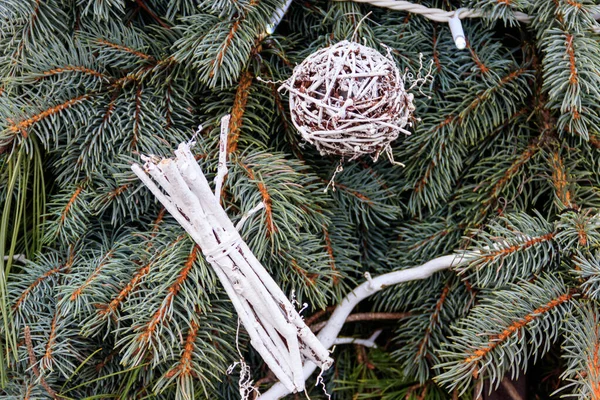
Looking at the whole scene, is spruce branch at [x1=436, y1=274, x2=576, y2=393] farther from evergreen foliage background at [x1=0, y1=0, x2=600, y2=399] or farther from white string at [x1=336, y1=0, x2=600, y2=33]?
white string at [x1=336, y1=0, x2=600, y2=33]

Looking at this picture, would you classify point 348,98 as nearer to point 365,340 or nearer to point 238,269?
point 238,269

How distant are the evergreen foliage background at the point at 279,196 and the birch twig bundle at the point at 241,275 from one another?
3cm

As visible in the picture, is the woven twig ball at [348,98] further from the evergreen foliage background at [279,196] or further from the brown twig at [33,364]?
the brown twig at [33,364]

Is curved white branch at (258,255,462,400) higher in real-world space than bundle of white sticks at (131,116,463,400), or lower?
lower

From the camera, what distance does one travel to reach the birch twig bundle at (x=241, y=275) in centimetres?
44

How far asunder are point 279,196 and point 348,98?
100mm

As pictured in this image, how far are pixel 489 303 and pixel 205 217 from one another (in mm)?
252

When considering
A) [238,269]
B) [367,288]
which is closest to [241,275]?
[238,269]

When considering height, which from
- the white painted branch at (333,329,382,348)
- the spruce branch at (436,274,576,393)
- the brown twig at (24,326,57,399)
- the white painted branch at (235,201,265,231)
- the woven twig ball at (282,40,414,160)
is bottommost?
the white painted branch at (333,329,382,348)

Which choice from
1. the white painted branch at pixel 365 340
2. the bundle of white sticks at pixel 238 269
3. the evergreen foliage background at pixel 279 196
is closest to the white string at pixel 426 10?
the evergreen foliage background at pixel 279 196

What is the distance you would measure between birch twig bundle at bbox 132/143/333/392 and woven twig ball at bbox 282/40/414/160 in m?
0.08

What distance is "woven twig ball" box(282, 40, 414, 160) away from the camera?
460mm

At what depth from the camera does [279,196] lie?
500mm

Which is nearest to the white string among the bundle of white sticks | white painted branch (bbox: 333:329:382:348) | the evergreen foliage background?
the evergreen foliage background
